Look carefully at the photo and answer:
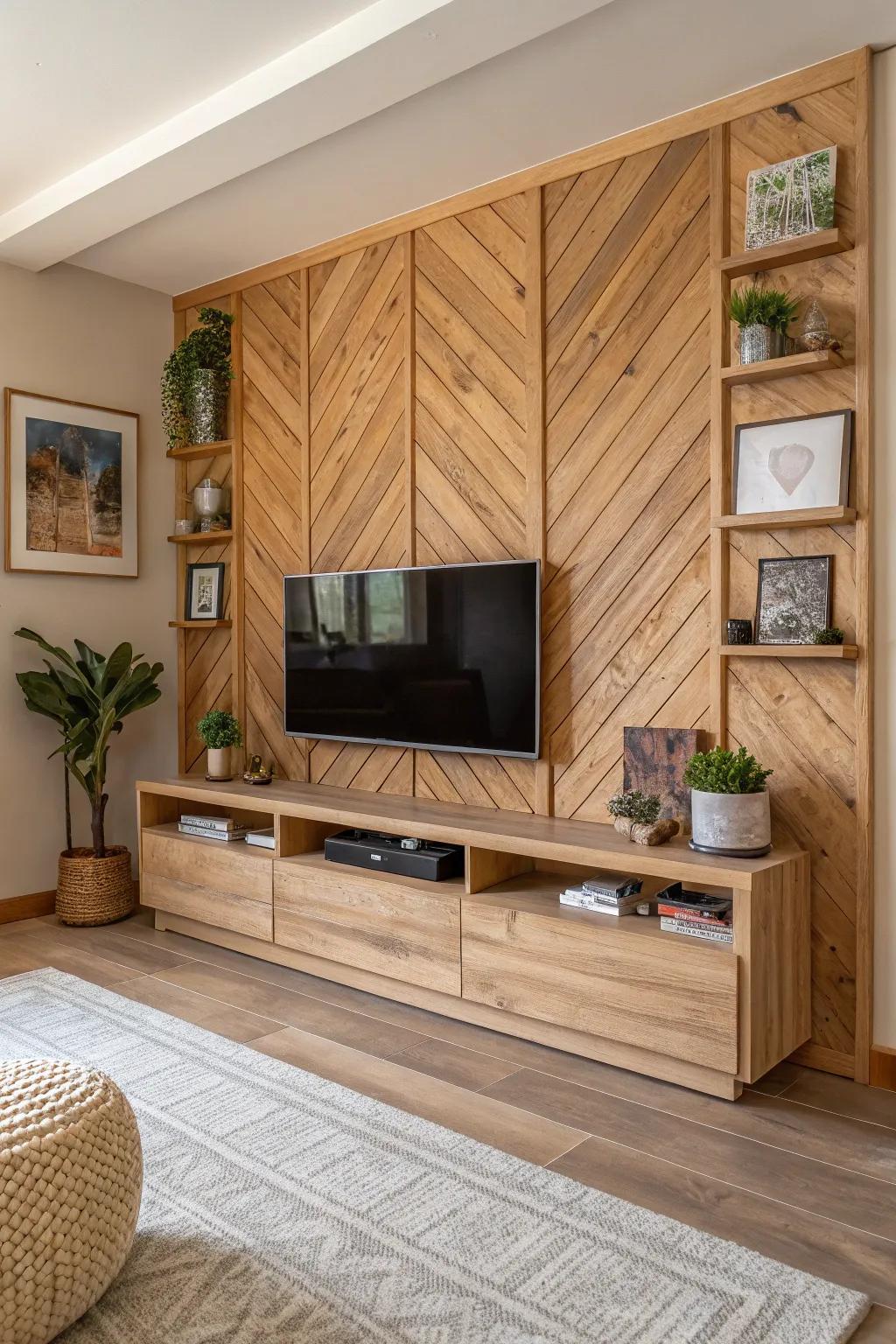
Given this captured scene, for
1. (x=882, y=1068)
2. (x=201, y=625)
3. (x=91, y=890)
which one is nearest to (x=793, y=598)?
(x=882, y=1068)

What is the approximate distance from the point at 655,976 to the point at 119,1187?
54.2 inches

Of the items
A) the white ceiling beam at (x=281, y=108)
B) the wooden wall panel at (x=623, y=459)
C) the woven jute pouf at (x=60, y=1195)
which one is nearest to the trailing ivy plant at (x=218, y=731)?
the wooden wall panel at (x=623, y=459)

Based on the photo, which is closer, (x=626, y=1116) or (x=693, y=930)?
(x=626, y=1116)

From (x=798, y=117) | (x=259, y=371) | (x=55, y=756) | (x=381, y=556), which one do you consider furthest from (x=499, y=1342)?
(x=259, y=371)

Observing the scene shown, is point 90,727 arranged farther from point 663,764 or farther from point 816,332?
point 816,332

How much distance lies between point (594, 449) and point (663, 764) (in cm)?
102

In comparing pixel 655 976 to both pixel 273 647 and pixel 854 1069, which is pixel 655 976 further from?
pixel 273 647

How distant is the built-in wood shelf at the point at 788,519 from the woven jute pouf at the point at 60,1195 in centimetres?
204

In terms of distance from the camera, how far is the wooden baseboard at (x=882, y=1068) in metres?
2.55

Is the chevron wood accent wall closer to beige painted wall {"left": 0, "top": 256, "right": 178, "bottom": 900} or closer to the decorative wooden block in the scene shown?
the decorative wooden block

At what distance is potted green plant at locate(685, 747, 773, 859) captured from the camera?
2.54 meters

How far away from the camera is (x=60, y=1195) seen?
5.15 feet

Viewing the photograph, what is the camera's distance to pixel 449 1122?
2350 millimetres

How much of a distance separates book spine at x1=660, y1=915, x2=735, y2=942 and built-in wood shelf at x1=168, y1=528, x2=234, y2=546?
2614 mm
